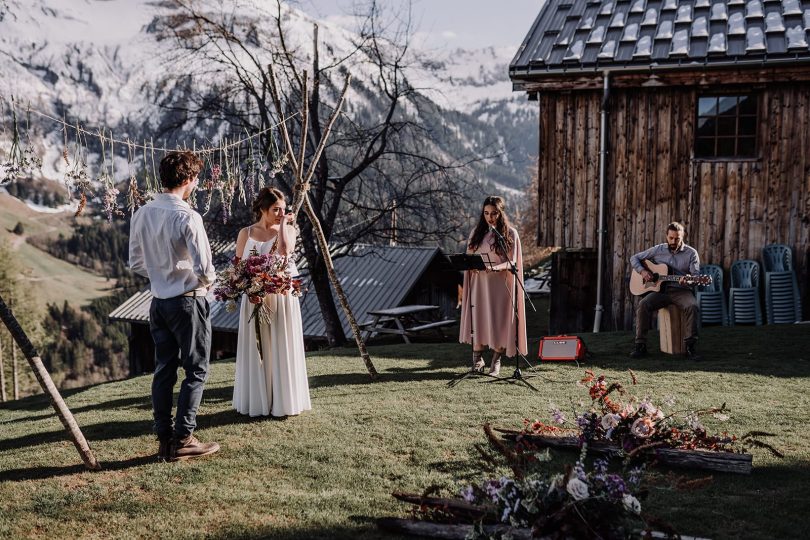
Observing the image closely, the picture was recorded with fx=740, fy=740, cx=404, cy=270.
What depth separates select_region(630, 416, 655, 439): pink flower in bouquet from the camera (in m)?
5.44

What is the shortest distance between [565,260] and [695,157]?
9.79 feet

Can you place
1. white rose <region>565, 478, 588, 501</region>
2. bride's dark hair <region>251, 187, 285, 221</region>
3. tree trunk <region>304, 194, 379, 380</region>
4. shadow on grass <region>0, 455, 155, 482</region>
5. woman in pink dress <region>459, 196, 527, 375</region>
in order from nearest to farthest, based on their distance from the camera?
white rose <region>565, 478, 588, 501</region>, shadow on grass <region>0, 455, 155, 482</region>, bride's dark hair <region>251, 187, 285, 221</region>, woman in pink dress <region>459, 196, 527, 375</region>, tree trunk <region>304, 194, 379, 380</region>

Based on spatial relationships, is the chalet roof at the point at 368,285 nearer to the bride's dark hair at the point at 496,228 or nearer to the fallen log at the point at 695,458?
the bride's dark hair at the point at 496,228

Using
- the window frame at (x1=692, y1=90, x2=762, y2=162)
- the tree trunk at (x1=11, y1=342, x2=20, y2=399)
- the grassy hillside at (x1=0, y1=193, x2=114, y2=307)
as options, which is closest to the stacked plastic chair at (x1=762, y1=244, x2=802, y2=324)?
the window frame at (x1=692, y1=90, x2=762, y2=162)

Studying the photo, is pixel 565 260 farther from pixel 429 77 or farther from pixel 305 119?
pixel 429 77

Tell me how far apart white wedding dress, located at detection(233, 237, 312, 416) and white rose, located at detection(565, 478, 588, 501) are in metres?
3.54

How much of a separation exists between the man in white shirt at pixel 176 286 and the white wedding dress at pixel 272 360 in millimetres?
1092

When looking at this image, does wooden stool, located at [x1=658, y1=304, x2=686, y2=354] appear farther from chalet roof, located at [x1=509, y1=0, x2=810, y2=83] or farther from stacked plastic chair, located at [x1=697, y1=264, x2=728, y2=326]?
chalet roof, located at [x1=509, y1=0, x2=810, y2=83]

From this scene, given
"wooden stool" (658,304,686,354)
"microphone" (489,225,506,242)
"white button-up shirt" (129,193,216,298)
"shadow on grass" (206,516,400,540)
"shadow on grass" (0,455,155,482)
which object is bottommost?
"shadow on grass" (206,516,400,540)

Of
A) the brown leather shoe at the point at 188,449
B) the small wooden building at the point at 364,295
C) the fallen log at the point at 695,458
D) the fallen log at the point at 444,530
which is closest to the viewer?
the fallen log at the point at 444,530

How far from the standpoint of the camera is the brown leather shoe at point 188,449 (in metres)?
5.69

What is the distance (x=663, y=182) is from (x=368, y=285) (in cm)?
1428

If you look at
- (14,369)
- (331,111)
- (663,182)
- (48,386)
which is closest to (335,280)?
(48,386)

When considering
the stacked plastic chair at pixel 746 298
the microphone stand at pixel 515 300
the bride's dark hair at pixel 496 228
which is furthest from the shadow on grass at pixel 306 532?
the stacked plastic chair at pixel 746 298
